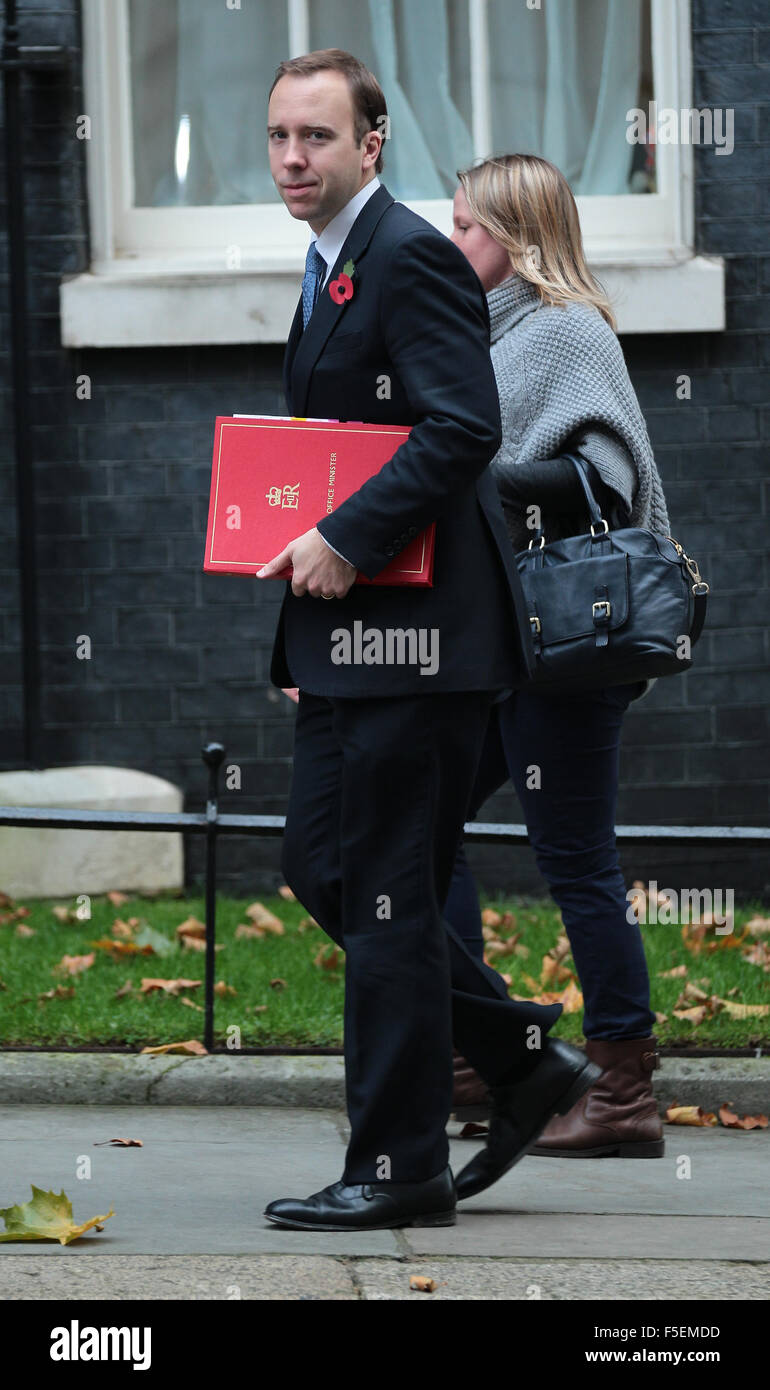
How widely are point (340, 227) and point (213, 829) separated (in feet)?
6.79

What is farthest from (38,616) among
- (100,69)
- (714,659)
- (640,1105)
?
(640,1105)

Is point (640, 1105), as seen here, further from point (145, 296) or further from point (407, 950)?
point (145, 296)

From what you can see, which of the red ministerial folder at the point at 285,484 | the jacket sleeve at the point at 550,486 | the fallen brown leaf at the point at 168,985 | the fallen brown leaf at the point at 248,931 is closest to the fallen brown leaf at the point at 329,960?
the fallen brown leaf at the point at 168,985

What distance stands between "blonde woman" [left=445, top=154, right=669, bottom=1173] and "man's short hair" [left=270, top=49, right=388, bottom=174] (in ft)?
2.66

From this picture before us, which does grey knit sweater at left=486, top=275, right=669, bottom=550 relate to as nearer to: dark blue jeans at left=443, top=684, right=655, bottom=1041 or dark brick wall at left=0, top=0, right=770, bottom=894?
dark blue jeans at left=443, top=684, right=655, bottom=1041

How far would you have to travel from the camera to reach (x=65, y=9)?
7000 millimetres

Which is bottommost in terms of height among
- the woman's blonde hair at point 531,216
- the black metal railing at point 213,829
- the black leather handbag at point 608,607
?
the black metal railing at point 213,829

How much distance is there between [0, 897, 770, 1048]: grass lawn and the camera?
503 centimetres

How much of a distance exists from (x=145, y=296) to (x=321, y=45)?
1.37 meters

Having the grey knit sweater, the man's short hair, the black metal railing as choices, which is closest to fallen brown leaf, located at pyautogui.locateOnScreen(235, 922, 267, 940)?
the black metal railing

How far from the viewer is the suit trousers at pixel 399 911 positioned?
3.35 meters

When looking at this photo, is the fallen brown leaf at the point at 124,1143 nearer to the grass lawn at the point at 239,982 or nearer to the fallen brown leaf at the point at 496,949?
the grass lawn at the point at 239,982

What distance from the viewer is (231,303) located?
277 inches

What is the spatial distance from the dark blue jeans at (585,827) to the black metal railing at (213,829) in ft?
2.24
